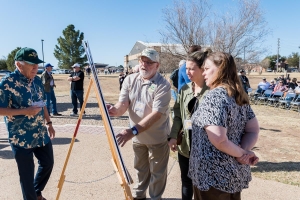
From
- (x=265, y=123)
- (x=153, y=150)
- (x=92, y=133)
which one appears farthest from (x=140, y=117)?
(x=265, y=123)

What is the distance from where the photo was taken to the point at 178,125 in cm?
305

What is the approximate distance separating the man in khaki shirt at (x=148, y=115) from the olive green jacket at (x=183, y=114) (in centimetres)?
16

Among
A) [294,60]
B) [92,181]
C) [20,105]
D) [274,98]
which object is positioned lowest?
[92,181]

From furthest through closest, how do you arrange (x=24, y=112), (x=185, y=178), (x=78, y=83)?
(x=78, y=83)
(x=185, y=178)
(x=24, y=112)

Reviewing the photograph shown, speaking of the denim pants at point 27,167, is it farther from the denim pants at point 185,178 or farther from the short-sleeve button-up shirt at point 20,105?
Answer: the denim pants at point 185,178

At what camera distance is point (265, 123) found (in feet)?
33.0

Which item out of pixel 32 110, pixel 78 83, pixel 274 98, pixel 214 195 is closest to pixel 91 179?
pixel 32 110

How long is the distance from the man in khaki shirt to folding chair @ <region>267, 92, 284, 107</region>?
13.2m

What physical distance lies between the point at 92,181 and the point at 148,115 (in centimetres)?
183

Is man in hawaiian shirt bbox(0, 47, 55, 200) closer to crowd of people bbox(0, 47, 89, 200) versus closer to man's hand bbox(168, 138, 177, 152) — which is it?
crowd of people bbox(0, 47, 89, 200)

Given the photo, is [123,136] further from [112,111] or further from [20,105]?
[20,105]

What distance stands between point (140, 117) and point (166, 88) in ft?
1.53

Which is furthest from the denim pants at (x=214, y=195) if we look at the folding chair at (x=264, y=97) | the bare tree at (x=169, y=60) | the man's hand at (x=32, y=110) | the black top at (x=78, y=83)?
the bare tree at (x=169, y=60)

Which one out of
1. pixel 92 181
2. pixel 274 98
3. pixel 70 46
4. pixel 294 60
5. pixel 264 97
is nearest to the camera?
pixel 92 181
